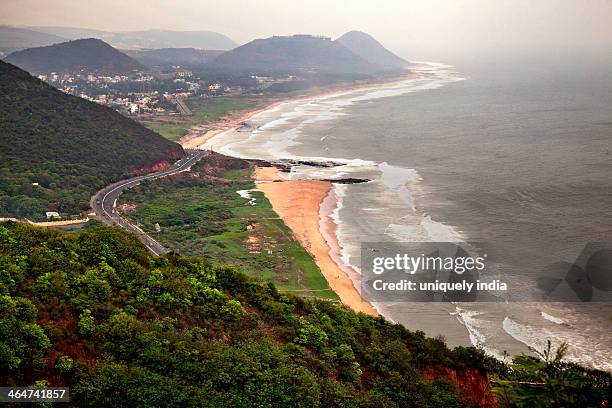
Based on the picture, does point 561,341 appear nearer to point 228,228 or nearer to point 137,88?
point 228,228

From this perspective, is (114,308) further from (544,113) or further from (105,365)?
(544,113)

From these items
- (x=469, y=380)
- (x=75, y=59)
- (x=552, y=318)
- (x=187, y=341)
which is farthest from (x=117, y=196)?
(x=75, y=59)

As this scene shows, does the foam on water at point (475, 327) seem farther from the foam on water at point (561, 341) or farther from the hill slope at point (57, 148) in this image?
the hill slope at point (57, 148)

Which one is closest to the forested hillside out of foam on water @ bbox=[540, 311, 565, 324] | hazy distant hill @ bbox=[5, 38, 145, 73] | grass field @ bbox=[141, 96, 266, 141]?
foam on water @ bbox=[540, 311, 565, 324]

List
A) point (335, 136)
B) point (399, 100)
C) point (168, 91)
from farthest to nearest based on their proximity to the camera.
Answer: point (168, 91) < point (399, 100) < point (335, 136)

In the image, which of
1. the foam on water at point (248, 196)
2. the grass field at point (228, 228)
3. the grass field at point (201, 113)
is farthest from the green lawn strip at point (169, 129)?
the foam on water at point (248, 196)

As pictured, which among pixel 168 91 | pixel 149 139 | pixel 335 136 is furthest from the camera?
pixel 168 91

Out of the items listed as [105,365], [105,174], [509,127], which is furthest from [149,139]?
[105,365]
